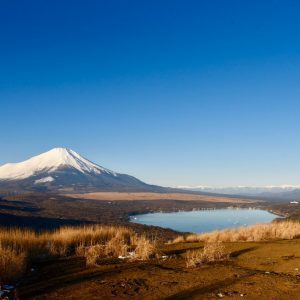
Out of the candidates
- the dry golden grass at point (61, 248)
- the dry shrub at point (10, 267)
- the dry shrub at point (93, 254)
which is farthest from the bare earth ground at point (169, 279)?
the dry golden grass at point (61, 248)

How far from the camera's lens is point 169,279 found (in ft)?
29.0

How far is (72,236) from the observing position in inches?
612

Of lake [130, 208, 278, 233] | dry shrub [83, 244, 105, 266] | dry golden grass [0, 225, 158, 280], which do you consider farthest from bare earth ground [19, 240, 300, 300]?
lake [130, 208, 278, 233]

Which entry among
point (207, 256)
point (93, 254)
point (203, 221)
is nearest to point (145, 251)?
point (93, 254)

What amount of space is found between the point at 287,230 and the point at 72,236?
26.4 ft

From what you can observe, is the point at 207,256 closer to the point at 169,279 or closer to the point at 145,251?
the point at 145,251

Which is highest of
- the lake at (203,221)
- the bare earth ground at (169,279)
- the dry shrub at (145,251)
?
the dry shrub at (145,251)

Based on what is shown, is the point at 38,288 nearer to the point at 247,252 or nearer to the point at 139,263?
the point at 139,263

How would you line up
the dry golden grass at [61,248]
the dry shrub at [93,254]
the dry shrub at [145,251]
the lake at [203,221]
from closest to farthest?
the dry golden grass at [61,248] → the dry shrub at [93,254] → the dry shrub at [145,251] → the lake at [203,221]

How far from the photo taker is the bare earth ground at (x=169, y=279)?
306 inches

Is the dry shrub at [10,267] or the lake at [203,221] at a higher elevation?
the dry shrub at [10,267]

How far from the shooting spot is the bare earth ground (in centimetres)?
778

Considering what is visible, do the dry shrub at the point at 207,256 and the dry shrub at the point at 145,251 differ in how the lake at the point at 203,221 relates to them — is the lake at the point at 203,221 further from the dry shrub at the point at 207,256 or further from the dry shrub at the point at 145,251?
the dry shrub at the point at 207,256

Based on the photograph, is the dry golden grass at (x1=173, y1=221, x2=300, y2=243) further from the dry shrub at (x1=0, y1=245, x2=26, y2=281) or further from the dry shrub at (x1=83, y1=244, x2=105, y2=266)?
the dry shrub at (x1=0, y1=245, x2=26, y2=281)
